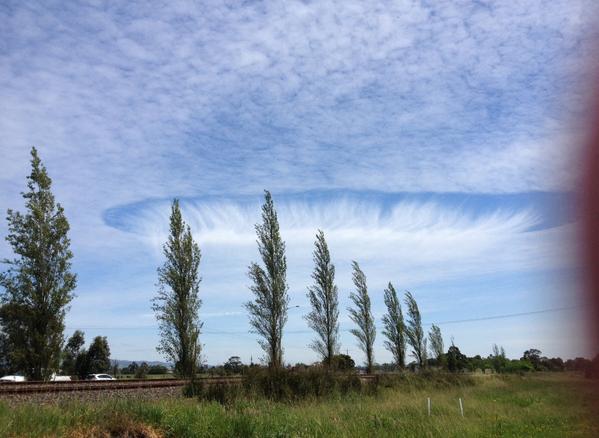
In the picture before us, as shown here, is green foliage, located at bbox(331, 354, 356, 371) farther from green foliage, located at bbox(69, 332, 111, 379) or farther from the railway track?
green foliage, located at bbox(69, 332, 111, 379)

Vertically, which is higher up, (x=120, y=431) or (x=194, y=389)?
(x=194, y=389)

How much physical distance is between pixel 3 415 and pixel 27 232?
13.3 m

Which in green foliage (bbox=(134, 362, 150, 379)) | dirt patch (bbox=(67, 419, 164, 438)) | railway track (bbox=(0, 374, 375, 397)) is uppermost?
railway track (bbox=(0, 374, 375, 397))

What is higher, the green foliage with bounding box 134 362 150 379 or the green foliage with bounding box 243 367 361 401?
the green foliage with bounding box 243 367 361 401

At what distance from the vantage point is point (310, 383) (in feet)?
63.7

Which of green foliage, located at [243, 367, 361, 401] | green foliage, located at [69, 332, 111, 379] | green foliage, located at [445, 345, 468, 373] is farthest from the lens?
green foliage, located at [69, 332, 111, 379]

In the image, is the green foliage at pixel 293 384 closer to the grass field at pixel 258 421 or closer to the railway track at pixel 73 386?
the railway track at pixel 73 386

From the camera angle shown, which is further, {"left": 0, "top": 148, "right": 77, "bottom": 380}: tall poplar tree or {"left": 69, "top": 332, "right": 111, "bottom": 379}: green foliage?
{"left": 69, "top": 332, "right": 111, "bottom": 379}: green foliage

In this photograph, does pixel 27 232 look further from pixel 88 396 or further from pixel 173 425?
pixel 173 425

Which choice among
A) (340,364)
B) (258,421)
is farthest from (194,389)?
(340,364)

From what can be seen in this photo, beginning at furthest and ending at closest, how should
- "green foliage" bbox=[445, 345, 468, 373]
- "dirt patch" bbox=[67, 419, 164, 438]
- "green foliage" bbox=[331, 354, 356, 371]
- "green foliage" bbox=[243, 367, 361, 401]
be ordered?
"green foliage" bbox=[445, 345, 468, 373]
"green foliage" bbox=[331, 354, 356, 371]
"green foliage" bbox=[243, 367, 361, 401]
"dirt patch" bbox=[67, 419, 164, 438]

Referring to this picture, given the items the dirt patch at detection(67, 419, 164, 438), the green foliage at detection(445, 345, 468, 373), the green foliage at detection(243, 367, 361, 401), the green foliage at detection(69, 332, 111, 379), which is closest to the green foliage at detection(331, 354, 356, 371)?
the green foliage at detection(243, 367, 361, 401)

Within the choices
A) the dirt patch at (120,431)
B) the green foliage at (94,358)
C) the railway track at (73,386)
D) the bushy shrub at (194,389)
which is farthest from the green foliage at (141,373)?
the dirt patch at (120,431)

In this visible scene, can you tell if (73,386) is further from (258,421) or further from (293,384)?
(293,384)
